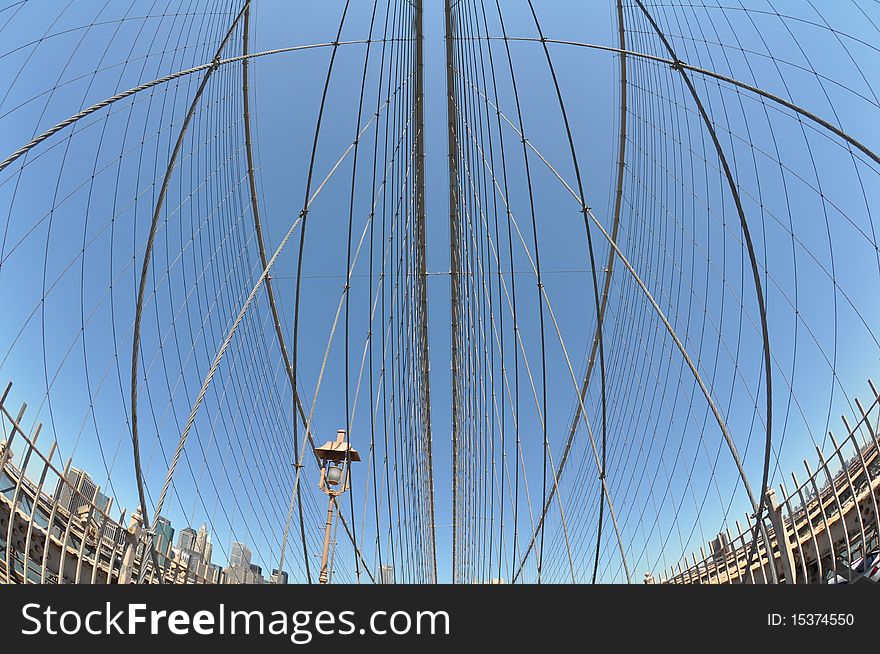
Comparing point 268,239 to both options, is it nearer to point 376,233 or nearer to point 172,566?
point 376,233

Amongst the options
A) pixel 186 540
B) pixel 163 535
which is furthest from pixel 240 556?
pixel 163 535

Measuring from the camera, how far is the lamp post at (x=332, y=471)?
546 inches

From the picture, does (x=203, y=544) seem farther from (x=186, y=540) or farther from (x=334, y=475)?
(x=334, y=475)

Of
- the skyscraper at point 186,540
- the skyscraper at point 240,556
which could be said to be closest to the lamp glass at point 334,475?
the skyscraper at point 240,556

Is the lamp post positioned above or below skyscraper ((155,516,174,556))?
above

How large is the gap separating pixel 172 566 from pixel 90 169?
788 centimetres

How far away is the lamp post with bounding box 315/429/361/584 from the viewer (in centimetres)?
1386

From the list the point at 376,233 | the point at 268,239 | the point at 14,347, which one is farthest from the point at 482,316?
the point at 14,347

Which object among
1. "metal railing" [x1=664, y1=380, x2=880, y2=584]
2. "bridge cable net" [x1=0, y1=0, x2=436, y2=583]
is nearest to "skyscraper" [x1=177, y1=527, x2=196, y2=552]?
"bridge cable net" [x1=0, y1=0, x2=436, y2=583]

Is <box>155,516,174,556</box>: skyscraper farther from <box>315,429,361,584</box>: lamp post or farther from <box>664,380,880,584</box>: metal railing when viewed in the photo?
<box>664,380,880,584</box>: metal railing

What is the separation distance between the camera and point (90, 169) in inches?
431

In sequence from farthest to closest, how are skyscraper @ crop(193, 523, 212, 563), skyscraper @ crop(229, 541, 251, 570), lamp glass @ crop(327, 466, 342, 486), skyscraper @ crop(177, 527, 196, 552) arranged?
lamp glass @ crop(327, 466, 342, 486)
skyscraper @ crop(229, 541, 251, 570)
skyscraper @ crop(193, 523, 212, 563)
skyscraper @ crop(177, 527, 196, 552)

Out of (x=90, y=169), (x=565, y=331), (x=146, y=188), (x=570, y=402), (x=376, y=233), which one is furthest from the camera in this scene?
(x=570, y=402)

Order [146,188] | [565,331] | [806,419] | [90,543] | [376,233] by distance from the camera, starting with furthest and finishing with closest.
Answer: [565,331] < [376,233] < [146,188] < [806,419] < [90,543]
